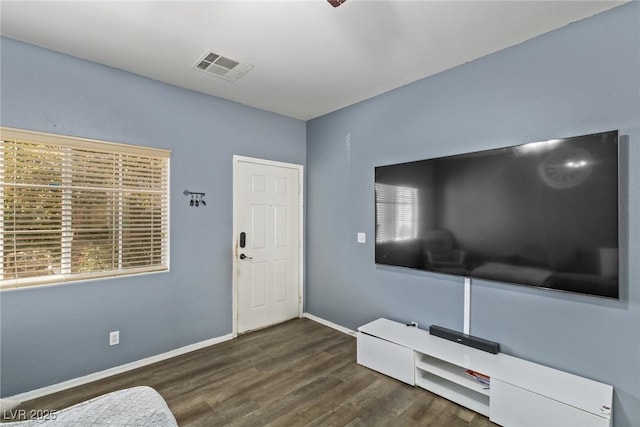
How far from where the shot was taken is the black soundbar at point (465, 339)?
2295 millimetres

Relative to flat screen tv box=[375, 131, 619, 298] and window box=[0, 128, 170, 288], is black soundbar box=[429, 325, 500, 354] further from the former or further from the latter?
window box=[0, 128, 170, 288]

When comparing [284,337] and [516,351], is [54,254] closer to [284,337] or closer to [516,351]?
[284,337]

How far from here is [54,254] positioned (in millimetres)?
2357

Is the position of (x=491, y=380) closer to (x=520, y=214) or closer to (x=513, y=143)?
(x=520, y=214)

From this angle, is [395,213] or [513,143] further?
[395,213]

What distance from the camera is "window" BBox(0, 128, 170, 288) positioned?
86.6 inches

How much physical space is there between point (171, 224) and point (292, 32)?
207 centimetres

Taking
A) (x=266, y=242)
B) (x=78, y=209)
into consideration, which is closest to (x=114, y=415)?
(x=78, y=209)

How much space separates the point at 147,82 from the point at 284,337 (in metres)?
2.98

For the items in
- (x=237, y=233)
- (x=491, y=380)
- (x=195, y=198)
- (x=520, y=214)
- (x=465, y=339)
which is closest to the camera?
(x=491, y=380)

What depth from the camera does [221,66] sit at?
2.61 metres

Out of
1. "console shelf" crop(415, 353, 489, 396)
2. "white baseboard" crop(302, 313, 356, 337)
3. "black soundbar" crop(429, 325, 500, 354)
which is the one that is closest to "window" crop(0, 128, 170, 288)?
"white baseboard" crop(302, 313, 356, 337)

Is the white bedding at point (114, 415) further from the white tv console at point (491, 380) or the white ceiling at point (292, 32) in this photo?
the white ceiling at point (292, 32)

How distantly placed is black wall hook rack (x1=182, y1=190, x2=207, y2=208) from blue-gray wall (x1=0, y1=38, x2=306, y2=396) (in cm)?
5
